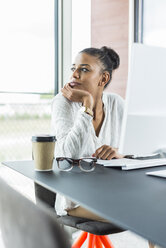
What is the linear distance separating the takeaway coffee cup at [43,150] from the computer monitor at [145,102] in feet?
0.87

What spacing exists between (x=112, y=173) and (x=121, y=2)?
7.20 feet

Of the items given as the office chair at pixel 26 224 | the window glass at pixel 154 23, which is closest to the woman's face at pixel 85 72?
the window glass at pixel 154 23

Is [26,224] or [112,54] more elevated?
[112,54]

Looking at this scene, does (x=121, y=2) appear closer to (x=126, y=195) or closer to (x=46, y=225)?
(x=126, y=195)

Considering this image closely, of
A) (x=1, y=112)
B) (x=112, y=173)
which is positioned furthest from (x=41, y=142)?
(x=1, y=112)

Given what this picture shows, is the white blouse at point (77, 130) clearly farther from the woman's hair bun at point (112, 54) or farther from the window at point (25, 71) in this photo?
the window at point (25, 71)

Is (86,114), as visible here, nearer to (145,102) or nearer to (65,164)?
(65,164)

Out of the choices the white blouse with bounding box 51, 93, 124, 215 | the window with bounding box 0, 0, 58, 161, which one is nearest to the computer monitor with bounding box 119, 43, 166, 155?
the white blouse with bounding box 51, 93, 124, 215

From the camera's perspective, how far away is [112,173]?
1.07m

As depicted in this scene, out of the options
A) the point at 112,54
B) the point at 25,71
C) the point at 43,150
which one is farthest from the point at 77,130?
the point at 25,71

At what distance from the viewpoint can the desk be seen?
23.3 inches

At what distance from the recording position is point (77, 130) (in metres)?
1.42

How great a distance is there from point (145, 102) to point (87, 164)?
32 cm

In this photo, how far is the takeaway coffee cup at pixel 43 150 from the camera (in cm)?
106
